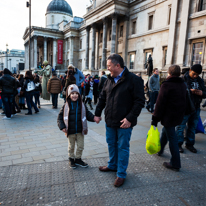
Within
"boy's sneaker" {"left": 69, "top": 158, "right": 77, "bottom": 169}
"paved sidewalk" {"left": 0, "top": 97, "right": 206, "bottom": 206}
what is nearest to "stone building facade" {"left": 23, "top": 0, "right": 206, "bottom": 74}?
"paved sidewalk" {"left": 0, "top": 97, "right": 206, "bottom": 206}

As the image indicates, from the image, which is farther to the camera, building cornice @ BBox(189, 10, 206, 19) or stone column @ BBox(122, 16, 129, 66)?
stone column @ BBox(122, 16, 129, 66)

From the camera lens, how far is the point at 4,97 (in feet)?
22.9

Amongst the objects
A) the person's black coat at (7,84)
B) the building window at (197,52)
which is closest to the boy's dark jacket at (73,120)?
the person's black coat at (7,84)

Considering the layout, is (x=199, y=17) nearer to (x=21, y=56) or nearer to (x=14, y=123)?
(x=14, y=123)

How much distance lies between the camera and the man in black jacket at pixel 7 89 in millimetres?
6914

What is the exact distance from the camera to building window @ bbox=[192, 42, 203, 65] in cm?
1538

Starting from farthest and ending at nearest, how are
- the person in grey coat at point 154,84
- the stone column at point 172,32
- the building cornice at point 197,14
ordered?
the stone column at point 172,32
the building cornice at point 197,14
the person in grey coat at point 154,84

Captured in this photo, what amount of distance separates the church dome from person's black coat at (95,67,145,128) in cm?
5647

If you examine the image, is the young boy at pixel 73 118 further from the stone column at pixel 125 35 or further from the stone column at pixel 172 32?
the stone column at pixel 125 35

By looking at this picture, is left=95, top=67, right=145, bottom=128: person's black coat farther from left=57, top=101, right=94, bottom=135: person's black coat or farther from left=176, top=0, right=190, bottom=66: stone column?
left=176, top=0, right=190, bottom=66: stone column

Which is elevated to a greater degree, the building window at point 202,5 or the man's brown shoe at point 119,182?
the building window at point 202,5

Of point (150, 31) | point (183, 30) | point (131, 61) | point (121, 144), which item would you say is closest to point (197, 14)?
point (183, 30)

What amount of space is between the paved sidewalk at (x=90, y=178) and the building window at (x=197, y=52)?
13234 mm

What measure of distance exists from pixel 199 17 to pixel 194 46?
2.31m
